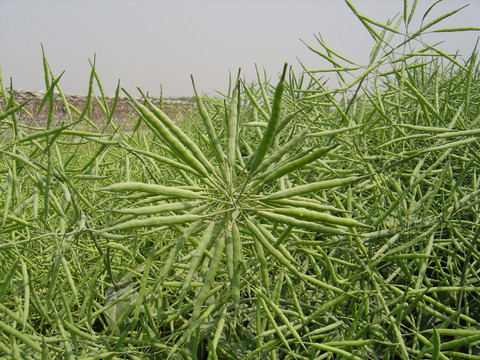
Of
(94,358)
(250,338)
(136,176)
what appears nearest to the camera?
(94,358)

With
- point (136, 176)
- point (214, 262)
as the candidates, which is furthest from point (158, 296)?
point (136, 176)

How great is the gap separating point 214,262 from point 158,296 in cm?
25

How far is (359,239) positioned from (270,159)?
0.25 m

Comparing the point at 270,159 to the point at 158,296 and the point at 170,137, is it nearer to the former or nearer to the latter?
the point at 170,137

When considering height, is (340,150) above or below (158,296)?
above

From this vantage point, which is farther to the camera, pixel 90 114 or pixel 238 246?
pixel 90 114

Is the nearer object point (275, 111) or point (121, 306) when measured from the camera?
point (275, 111)

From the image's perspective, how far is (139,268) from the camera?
2.13 feet

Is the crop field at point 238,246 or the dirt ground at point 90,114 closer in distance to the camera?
the crop field at point 238,246

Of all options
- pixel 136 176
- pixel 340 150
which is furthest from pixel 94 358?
pixel 136 176

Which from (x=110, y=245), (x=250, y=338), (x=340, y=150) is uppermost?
(x=340, y=150)

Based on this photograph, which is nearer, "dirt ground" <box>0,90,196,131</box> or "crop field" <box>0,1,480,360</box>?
"crop field" <box>0,1,480,360</box>

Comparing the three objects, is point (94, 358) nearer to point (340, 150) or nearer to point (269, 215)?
point (269, 215)

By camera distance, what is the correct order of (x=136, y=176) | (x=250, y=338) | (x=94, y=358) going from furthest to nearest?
(x=136, y=176), (x=250, y=338), (x=94, y=358)
